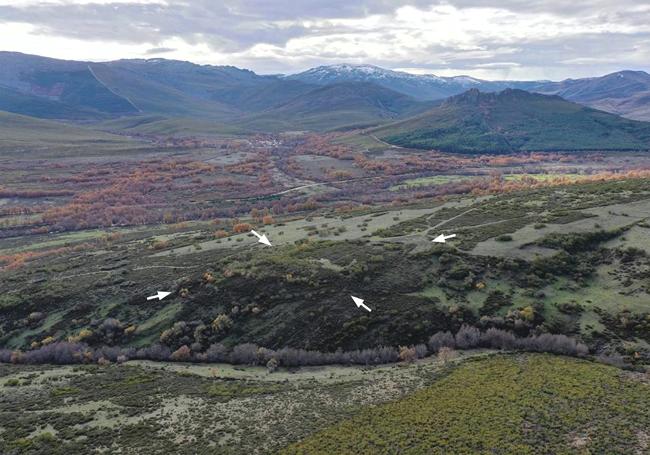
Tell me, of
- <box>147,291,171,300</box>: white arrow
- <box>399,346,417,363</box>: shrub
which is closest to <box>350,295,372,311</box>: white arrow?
<box>399,346,417,363</box>: shrub

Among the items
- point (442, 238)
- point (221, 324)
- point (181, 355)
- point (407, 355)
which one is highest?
point (442, 238)

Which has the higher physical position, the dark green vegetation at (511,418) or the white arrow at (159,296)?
the dark green vegetation at (511,418)

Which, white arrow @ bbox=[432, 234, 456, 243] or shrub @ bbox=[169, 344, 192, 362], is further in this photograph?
white arrow @ bbox=[432, 234, 456, 243]

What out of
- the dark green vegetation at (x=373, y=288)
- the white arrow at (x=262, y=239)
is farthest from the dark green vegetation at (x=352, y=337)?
the white arrow at (x=262, y=239)

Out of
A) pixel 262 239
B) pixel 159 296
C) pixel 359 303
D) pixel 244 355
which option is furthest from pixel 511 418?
pixel 262 239

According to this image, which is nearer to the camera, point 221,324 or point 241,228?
point 221,324

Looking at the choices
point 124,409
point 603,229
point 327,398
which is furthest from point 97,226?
point 603,229

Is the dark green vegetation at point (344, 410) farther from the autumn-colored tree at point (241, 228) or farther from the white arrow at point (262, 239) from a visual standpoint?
the autumn-colored tree at point (241, 228)

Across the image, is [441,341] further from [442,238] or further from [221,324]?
→ [442,238]

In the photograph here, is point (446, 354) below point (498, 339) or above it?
below

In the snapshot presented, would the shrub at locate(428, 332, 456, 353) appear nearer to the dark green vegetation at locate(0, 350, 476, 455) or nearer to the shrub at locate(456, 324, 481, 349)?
the shrub at locate(456, 324, 481, 349)
